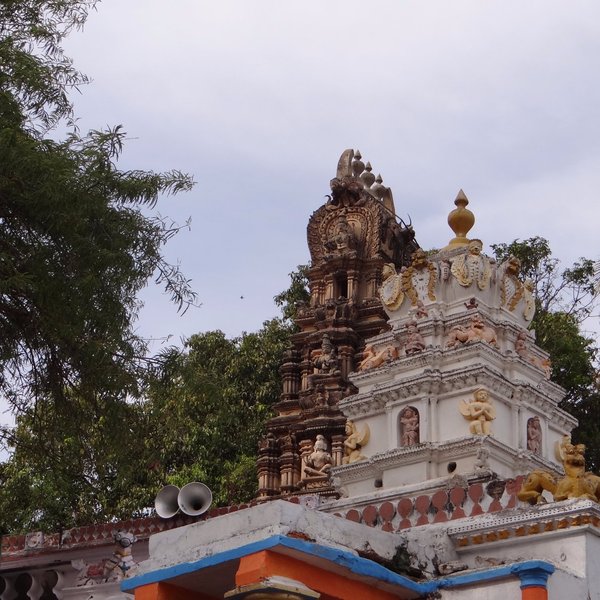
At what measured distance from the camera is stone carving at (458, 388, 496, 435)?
49.8ft

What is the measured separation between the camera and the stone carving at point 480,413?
1517cm

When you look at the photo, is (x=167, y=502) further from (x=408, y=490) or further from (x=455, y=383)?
(x=455, y=383)

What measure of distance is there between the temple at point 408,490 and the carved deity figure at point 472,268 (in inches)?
1.0

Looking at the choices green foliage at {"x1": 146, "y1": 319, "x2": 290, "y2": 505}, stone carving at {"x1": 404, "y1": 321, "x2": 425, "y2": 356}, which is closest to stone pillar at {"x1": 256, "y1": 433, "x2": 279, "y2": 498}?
green foliage at {"x1": 146, "y1": 319, "x2": 290, "y2": 505}

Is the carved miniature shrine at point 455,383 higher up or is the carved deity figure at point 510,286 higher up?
the carved deity figure at point 510,286

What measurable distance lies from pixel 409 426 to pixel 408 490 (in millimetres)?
1940

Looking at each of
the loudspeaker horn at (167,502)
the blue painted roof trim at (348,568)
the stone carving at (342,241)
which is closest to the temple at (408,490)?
the blue painted roof trim at (348,568)

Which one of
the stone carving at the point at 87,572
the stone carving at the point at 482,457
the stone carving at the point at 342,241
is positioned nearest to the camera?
the stone carving at the point at 87,572

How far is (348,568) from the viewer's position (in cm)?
967

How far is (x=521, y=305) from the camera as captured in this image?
17000 mm

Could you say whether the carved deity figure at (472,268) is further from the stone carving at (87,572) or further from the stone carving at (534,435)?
the stone carving at (87,572)

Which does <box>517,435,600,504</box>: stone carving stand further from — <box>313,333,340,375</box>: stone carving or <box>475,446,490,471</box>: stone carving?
<box>313,333,340,375</box>: stone carving

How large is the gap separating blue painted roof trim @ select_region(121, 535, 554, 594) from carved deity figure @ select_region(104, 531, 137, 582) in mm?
4020

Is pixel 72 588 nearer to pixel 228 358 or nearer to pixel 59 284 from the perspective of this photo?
pixel 59 284
